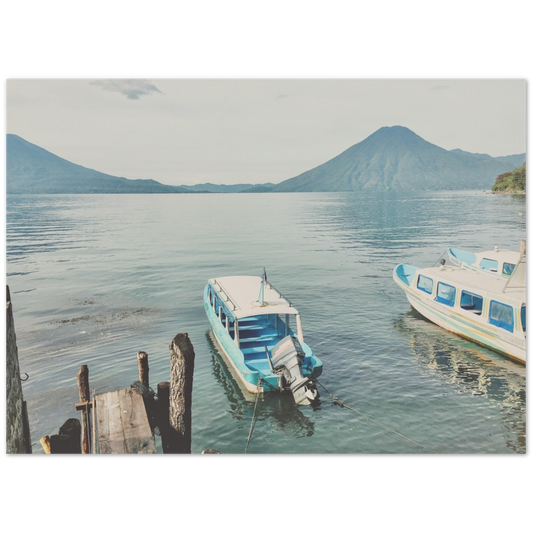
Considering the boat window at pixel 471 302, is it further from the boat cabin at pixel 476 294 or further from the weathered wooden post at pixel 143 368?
the weathered wooden post at pixel 143 368

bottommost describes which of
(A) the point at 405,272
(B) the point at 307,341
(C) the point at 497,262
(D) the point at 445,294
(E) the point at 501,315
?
(B) the point at 307,341

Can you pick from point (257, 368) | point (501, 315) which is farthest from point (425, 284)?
point (257, 368)

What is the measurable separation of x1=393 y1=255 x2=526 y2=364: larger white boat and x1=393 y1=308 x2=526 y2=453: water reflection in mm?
546

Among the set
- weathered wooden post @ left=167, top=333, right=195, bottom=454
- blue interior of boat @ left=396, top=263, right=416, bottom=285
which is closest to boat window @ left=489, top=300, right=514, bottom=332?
blue interior of boat @ left=396, top=263, right=416, bottom=285

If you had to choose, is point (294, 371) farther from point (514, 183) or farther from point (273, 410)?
point (514, 183)

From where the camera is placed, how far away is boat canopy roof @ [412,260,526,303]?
18297 mm

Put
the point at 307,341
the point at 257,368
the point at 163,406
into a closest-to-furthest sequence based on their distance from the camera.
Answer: the point at 163,406
the point at 257,368
the point at 307,341

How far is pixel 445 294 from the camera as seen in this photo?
2181 centimetres

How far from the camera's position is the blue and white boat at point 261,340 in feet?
46.8

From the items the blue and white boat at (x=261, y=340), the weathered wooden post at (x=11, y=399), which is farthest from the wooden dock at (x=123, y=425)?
the blue and white boat at (x=261, y=340)

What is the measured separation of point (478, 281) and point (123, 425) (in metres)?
16.1

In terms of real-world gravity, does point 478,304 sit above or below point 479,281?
below
